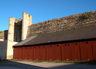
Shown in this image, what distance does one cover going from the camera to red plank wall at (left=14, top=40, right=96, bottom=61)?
18031mm

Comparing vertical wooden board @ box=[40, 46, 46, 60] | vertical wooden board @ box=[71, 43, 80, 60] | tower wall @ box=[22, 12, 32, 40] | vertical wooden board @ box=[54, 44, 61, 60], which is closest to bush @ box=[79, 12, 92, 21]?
vertical wooden board @ box=[71, 43, 80, 60]

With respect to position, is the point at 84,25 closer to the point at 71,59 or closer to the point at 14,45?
the point at 71,59

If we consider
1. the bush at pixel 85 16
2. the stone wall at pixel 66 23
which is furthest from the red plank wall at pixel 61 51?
the bush at pixel 85 16

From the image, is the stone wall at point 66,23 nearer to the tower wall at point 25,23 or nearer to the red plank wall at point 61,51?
the tower wall at point 25,23

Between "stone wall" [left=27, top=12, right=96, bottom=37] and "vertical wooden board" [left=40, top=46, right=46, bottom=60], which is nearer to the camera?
"vertical wooden board" [left=40, top=46, right=46, bottom=60]

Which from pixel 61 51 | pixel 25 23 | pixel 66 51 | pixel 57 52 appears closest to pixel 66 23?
pixel 57 52

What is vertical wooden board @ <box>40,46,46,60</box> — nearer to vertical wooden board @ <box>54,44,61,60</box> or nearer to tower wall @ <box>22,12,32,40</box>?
vertical wooden board @ <box>54,44,61,60</box>

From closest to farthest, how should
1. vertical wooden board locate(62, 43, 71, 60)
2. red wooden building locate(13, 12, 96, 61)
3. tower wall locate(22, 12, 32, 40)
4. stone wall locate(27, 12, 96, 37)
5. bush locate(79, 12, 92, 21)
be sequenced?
1. red wooden building locate(13, 12, 96, 61)
2. vertical wooden board locate(62, 43, 71, 60)
3. stone wall locate(27, 12, 96, 37)
4. bush locate(79, 12, 92, 21)
5. tower wall locate(22, 12, 32, 40)

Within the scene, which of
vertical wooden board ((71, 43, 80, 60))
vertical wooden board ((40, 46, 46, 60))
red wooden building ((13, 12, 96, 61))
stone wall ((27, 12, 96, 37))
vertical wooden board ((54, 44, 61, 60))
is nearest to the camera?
red wooden building ((13, 12, 96, 61))

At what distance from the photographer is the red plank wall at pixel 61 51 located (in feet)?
59.2

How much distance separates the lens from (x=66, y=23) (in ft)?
86.2

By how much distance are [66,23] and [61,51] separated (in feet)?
23.6

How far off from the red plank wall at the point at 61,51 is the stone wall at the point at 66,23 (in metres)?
5.20

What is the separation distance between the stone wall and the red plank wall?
5.20m
